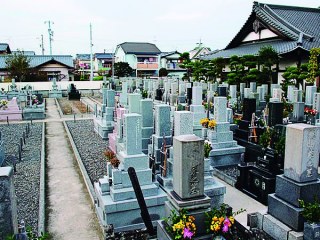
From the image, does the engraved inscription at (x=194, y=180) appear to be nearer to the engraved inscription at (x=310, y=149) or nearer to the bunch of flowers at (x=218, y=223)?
the bunch of flowers at (x=218, y=223)

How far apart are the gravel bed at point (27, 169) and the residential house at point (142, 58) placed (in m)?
39.9

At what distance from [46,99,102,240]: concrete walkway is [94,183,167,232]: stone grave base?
373mm

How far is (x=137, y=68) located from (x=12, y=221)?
52.3 meters

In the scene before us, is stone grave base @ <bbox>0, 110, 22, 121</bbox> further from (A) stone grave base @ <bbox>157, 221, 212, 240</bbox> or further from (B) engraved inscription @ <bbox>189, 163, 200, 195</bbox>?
(B) engraved inscription @ <bbox>189, 163, 200, 195</bbox>

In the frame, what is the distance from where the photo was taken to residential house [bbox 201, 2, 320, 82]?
23.1 metres

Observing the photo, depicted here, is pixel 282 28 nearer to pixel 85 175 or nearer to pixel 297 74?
pixel 297 74

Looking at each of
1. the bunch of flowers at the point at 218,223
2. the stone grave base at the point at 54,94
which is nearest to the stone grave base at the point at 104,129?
the bunch of flowers at the point at 218,223

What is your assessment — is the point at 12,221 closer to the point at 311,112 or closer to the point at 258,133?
the point at 258,133

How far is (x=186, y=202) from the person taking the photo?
195 inches

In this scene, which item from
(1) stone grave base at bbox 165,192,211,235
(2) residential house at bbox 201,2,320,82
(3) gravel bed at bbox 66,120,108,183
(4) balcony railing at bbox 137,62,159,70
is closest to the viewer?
(1) stone grave base at bbox 165,192,211,235

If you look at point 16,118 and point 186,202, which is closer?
point 186,202

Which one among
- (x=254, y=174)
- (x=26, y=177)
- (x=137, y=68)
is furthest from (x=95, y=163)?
(x=137, y=68)

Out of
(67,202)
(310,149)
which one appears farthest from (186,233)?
(67,202)

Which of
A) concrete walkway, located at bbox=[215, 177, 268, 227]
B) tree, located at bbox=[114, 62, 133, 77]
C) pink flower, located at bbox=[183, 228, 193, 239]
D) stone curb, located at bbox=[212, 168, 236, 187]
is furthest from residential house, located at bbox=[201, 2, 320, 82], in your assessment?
pink flower, located at bbox=[183, 228, 193, 239]
